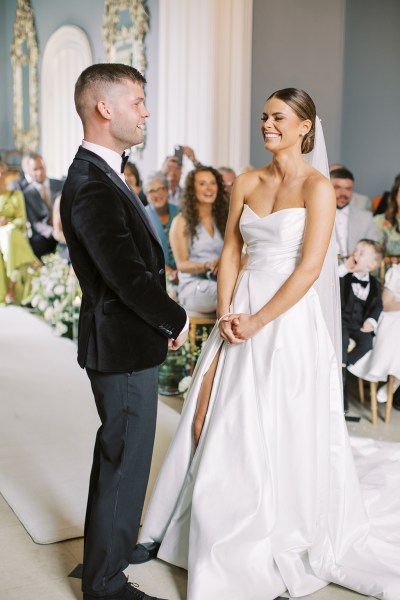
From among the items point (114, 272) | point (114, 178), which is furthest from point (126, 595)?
point (114, 178)

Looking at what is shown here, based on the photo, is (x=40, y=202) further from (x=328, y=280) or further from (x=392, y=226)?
(x=328, y=280)

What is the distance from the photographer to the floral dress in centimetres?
934

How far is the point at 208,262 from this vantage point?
6.17m

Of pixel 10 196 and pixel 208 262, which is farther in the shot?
pixel 10 196

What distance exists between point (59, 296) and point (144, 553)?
16.3 ft

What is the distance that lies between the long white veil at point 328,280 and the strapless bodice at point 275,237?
289mm

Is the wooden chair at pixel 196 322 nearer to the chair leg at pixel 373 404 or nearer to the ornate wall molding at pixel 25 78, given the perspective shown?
the chair leg at pixel 373 404

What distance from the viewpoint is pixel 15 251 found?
9.35 meters

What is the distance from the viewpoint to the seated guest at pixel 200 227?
613 cm

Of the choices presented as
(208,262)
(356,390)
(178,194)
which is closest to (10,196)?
(178,194)

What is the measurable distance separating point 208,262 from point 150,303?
3744 millimetres

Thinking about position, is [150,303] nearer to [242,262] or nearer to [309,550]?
[242,262]

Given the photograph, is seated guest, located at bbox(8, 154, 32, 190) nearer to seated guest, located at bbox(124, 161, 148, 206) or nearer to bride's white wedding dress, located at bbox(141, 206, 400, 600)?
seated guest, located at bbox(124, 161, 148, 206)

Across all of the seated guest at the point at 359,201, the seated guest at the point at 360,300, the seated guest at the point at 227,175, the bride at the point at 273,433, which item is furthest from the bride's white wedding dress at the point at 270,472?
the seated guest at the point at 227,175
